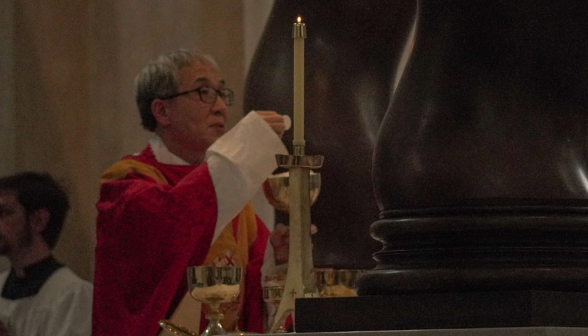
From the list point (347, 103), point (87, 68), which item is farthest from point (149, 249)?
point (87, 68)

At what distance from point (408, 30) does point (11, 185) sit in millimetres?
Answer: 3186

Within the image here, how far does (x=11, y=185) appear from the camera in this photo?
19.4 feet

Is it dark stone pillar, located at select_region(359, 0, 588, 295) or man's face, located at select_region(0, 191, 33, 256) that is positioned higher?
dark stone pillar, located at select_region(359, 0, 588, 295)

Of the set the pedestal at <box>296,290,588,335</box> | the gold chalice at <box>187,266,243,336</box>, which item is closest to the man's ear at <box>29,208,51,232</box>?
the gold chalice at <box>187,266,243,336</box>

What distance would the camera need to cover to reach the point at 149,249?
409 cm

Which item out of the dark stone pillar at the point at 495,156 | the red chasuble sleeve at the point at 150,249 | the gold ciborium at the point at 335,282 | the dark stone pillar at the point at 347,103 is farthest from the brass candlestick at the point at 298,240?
the red chasuble sleeve at the point at 150,249

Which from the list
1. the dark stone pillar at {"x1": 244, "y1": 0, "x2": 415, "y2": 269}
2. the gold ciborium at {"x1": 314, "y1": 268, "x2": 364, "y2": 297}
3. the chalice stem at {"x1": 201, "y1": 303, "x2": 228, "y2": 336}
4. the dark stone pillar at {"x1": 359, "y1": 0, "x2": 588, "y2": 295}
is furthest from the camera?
the dark stone pillar at {"x1": 244, "y1": 0, "x2": 415, "y2": 269}

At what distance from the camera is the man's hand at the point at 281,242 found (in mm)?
3215

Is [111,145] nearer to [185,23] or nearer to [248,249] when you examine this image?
[185,23]

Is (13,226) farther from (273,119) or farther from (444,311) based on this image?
(444,311)

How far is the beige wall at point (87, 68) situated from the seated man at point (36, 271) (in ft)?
0.47

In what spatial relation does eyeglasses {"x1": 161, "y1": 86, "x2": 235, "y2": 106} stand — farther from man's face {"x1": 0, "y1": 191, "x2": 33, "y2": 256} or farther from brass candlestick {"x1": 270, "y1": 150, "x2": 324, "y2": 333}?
brass candlestick {"x1": 270, "y1": 150, "x2": 324, "y2": 333}

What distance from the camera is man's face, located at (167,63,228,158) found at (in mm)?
4586

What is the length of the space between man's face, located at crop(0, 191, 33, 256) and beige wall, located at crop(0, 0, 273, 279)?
268mm
